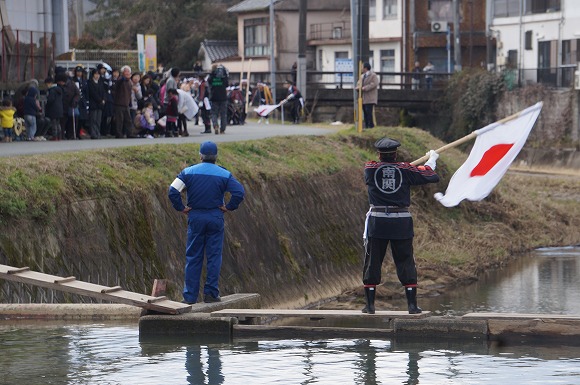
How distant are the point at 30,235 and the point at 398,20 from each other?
5438 cm

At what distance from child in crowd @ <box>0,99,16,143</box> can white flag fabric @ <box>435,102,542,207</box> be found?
13.4 m

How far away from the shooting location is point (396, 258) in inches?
500

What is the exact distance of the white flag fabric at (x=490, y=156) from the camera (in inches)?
550

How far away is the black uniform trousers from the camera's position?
12641mm

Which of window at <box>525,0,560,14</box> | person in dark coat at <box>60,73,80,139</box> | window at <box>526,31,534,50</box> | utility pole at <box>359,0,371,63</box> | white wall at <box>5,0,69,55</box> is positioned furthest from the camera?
window at <box>526,31,534,50</box>

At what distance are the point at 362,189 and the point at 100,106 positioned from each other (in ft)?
20.9

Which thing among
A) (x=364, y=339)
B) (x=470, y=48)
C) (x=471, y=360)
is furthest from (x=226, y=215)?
(x=470, y=48)

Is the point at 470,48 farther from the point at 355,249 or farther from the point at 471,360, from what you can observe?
the point at 471,360

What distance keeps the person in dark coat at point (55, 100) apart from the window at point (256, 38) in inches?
1820

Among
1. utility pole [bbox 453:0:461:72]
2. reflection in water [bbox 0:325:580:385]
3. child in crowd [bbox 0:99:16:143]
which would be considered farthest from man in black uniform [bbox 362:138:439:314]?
utility pole [bbox 453:0:461:72]

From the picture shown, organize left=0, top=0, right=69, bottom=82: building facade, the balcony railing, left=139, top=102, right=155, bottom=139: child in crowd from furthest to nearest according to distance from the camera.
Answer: the balcony railing
left=0, top=0, right=69, bottom=82: building facade
left=139, top=102, right=155, bottom=139: child in crowd

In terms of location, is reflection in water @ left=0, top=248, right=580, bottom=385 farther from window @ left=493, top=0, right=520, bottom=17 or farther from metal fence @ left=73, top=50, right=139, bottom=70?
window @ left=493, top=0, right=520, bottom=17

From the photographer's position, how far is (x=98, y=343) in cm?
1231

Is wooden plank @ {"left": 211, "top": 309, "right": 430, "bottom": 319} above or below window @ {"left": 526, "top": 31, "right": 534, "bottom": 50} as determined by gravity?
below
